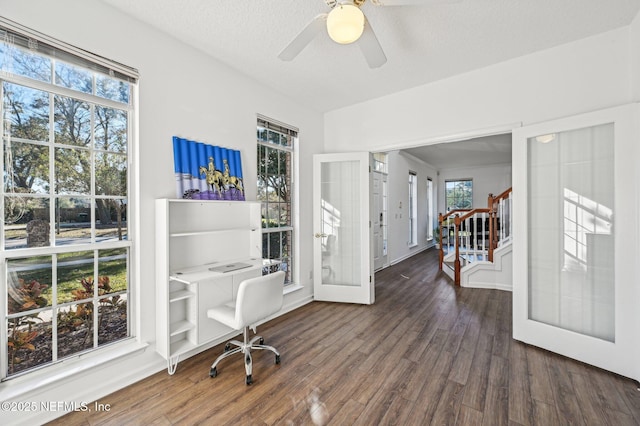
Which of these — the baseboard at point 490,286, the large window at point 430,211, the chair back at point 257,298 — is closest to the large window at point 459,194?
the large window at point 430,211

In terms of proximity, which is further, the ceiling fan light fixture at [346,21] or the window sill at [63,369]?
the window sill at [63,369]

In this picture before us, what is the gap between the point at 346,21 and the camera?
59.8 inches

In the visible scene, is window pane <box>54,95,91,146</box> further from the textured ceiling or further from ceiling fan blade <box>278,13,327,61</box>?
ceiling fan blade <box>278,13,327,61</box>

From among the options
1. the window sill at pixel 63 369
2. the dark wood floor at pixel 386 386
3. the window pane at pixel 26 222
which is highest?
the window pane at pixel 26 222

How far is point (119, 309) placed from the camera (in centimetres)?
214

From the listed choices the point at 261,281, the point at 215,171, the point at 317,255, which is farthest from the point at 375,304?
the point at 215,171

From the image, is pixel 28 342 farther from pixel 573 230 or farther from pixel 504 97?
pixel 504 97

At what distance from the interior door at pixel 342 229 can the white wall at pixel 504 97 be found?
0.42 m

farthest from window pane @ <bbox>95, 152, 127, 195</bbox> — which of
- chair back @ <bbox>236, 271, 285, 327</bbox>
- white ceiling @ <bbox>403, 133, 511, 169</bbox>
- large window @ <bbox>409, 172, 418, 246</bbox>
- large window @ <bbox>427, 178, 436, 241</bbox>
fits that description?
large window @ <bbox>427, 178, 436, 241</bbox>

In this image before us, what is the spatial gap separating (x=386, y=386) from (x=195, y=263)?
1.97 meters

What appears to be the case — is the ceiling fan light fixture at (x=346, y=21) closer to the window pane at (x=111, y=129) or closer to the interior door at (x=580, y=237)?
the window pane at (x=111, y=129)

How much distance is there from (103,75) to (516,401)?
12.6 feet

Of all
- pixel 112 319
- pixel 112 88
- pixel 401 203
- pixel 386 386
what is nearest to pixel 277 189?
pixel 112 88

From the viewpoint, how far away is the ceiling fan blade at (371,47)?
175 cm
